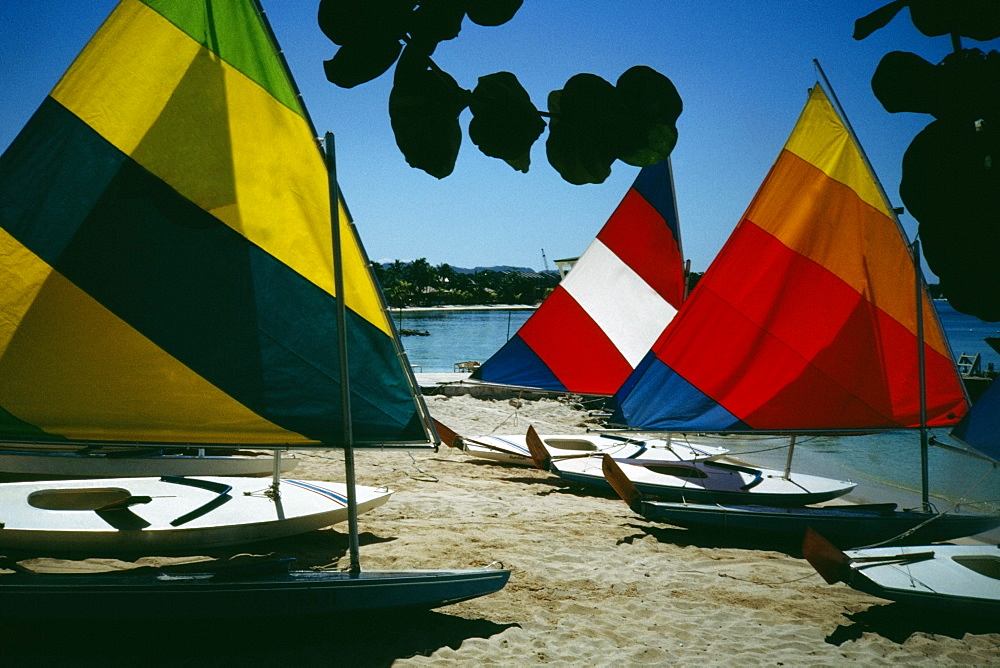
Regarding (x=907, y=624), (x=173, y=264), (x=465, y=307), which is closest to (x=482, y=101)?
Result: (x=173, y=264)

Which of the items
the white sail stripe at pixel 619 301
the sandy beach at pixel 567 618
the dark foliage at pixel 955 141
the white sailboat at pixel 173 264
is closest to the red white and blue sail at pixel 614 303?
the white sail stripe at pixel 619 301

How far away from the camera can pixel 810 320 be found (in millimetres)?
7156

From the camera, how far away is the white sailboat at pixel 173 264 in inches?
153

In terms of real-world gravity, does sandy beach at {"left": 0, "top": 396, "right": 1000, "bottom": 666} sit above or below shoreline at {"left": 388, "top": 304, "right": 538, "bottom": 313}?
below

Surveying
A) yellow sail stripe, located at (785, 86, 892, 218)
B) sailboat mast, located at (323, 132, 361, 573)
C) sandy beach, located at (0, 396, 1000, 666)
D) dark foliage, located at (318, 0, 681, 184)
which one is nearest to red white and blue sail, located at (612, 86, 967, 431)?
yellow sail stripe, located at (785, 86, 892, 218)

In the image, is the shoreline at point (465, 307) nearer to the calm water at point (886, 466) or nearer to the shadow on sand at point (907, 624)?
the calm water at point (886, 466)

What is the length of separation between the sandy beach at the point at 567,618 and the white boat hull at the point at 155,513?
0.59 metres

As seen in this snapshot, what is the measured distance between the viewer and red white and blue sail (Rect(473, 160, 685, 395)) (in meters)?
10.6

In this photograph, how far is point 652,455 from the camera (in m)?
9.87

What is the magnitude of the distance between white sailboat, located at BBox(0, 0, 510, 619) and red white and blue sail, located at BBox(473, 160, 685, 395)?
23.3ft

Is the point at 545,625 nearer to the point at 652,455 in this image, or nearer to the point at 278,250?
the point at 278,250

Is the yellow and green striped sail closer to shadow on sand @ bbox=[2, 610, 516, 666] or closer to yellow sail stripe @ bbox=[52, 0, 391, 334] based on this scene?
yellow sail stripe @ bbox=[52, 0, 391, 334]

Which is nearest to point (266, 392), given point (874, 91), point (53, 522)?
point (53, 522)

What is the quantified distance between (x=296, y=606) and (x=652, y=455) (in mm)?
6635
